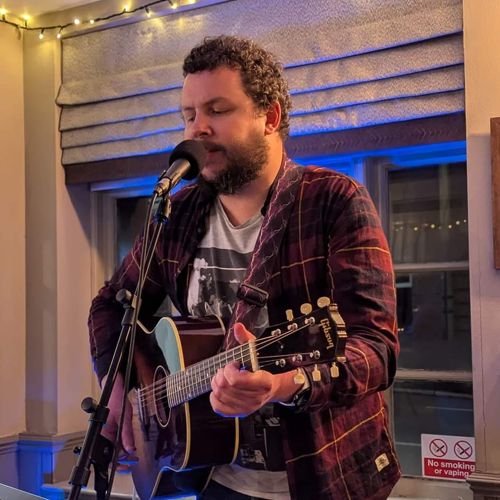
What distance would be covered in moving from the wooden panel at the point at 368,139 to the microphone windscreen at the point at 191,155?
3.86 feet

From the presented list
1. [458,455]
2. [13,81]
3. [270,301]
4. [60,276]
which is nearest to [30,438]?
[60,276]

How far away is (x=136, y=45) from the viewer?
3.00m

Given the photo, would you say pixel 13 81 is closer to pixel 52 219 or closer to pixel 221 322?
pixel 52 219

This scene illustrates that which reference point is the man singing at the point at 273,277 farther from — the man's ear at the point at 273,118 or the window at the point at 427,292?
the window at the point at 427,292

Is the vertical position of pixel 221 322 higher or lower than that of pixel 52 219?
lower

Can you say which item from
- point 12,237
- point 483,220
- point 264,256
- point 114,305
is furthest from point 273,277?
point 12,237

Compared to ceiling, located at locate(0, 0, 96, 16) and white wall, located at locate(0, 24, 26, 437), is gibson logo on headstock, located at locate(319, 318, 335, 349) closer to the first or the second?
white wall, located at locate(0, 24, 26, 437)

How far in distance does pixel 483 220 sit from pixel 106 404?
1.37 meters

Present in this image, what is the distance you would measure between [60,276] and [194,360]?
71.8 inches

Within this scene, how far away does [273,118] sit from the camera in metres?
1.62

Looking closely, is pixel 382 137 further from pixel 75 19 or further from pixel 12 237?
pixel 12 237

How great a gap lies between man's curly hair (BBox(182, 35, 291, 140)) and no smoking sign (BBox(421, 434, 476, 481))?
4.62ft

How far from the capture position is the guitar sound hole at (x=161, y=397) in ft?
5.11

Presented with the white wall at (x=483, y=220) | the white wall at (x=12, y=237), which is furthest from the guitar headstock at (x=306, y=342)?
the white wall at (x=12, y=237)
